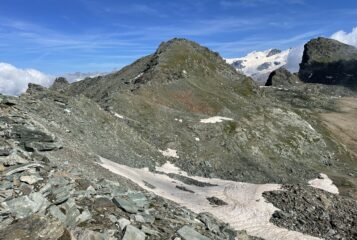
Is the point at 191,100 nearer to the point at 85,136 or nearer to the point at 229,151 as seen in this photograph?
the point at 229,151

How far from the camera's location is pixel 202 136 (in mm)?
89375

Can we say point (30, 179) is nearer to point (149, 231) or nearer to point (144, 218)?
point (144, 218)

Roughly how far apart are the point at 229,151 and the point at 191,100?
2734 cm

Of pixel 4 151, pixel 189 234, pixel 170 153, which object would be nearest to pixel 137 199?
pixel 189 234

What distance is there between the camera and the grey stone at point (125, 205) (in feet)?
88.4

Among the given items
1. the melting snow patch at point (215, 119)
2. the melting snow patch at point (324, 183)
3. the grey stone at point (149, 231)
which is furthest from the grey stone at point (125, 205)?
the melting snow patch at point (215, 119)

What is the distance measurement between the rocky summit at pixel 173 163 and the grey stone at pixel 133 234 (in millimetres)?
71

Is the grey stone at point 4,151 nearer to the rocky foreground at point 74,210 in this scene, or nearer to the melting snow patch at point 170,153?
the rocky foreground at point 74,210

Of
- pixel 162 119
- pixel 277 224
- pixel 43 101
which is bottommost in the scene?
pixel 277 224

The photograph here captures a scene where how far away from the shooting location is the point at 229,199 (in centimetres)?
5566

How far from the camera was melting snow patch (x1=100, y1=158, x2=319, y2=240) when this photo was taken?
47.5 m

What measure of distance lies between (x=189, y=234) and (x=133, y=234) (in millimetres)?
4804

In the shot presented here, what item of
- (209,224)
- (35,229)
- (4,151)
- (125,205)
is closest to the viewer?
(35,229)

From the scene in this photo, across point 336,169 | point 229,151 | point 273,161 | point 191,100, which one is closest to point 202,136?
point 229,151
